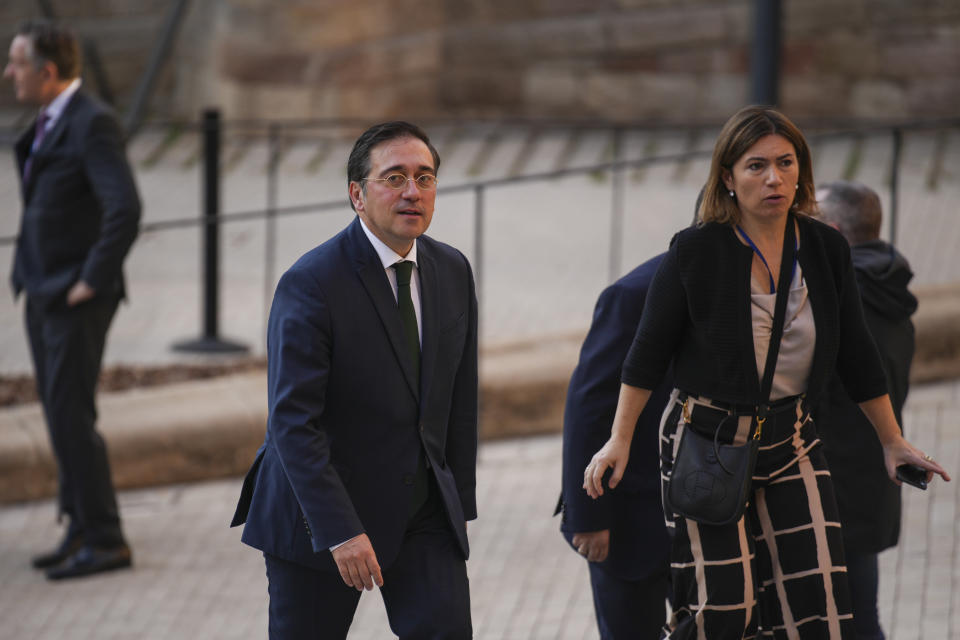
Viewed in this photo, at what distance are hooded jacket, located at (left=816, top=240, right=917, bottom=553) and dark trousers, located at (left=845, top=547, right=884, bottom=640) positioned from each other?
9 cm

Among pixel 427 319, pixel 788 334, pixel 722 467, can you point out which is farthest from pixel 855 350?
pixel 427 319

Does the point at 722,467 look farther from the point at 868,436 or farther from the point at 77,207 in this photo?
the point at 77,207

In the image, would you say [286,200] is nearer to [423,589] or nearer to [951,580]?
[951,580]

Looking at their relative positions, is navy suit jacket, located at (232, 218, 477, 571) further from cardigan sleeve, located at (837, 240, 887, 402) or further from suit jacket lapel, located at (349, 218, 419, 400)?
cardigan sleeve, located at (837, 240, 887, 402)

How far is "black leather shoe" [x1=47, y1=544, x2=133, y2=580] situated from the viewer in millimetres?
5613

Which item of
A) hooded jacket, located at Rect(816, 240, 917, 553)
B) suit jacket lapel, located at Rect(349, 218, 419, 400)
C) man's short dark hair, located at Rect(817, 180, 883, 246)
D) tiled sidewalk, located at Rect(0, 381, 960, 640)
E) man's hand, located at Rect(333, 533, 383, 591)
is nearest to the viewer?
man's hand, located at Rect(333, 533, 383, 591)

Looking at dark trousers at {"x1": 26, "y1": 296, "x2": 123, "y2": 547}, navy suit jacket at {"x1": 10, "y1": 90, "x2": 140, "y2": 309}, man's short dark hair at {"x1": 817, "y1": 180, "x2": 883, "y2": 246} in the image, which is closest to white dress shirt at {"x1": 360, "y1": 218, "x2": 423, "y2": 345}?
man's short dark hair at {"x1": 817, "y1": 180, "x2": 883, "y2": 246}

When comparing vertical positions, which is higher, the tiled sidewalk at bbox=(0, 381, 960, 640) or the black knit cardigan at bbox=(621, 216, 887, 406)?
the black knit cardigan at bbox=(621, 216, 887, 406)

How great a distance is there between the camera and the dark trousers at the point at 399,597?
336 centimetres

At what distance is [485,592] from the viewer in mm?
5484

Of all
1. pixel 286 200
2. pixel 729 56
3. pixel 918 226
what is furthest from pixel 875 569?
pixel 729 56

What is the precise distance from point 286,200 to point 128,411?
19.8 ft

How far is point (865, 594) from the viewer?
4.20 metres

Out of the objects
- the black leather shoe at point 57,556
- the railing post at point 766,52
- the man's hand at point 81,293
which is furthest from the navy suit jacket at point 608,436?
the railing post at point 766,52
